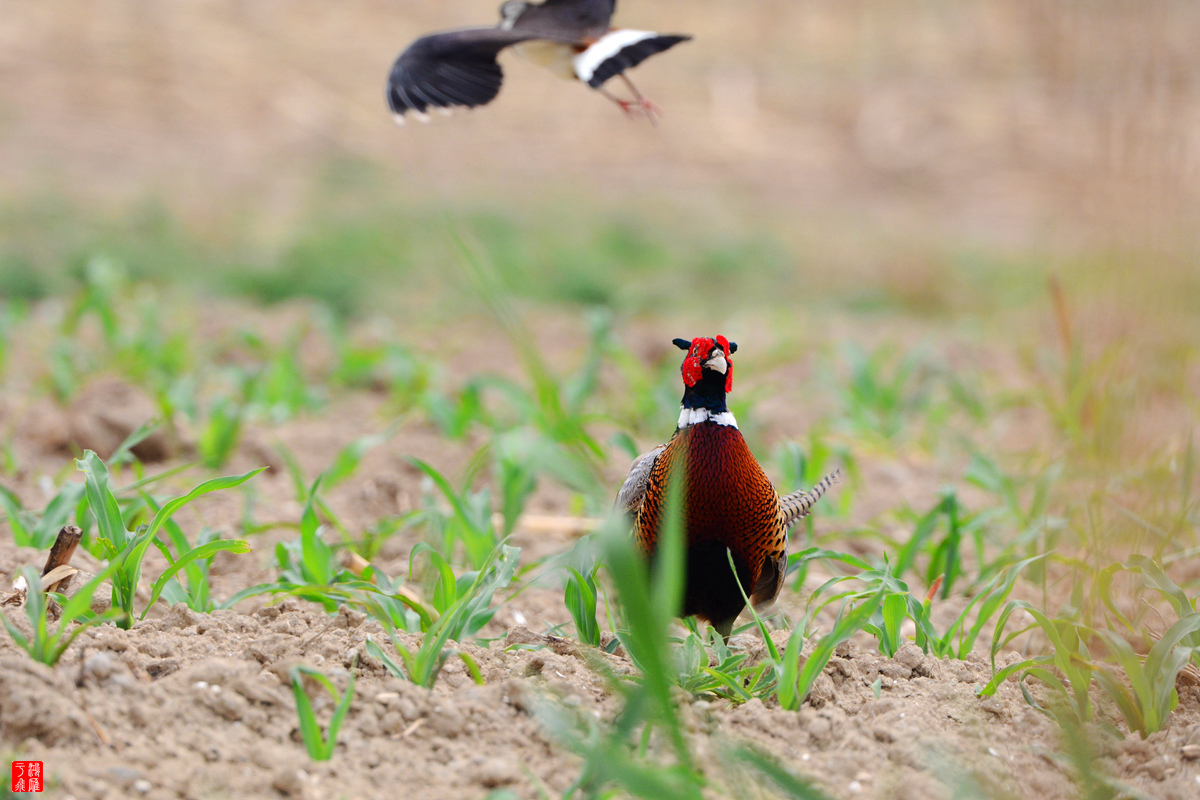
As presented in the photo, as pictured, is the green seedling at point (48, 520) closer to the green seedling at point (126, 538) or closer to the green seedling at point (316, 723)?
the green seedling at point (126, 538)

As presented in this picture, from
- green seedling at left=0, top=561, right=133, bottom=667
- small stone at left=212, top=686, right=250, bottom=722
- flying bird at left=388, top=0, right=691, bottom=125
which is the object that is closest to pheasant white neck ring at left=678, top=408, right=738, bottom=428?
flying bird at left=388, top=0, right=691, bottom=125

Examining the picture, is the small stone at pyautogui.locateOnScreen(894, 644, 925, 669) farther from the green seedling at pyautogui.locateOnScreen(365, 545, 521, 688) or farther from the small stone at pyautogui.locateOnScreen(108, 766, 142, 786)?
the small stone at pyautogui.locateOnScreen(108, 766, 142, 786)

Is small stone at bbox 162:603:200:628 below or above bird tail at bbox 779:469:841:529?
below

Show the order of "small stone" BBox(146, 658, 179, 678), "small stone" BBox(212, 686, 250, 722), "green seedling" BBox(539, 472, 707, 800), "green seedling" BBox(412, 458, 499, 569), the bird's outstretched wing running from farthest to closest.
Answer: "green seedling" BBox(412, 458, 499, 569) < the bird's outstretched wing < "small stone" BBox(146, 658, 179, 678) < "small stone" BBox(212, 686, 250, 722) < "green seedling" BBox(539, 472, 707, 800)

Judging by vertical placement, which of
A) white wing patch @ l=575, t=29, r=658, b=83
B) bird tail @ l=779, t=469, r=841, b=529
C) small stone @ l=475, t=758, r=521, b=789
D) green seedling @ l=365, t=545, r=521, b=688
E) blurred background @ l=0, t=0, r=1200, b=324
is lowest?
small stone @ l=475, t=758, r=521, b=789

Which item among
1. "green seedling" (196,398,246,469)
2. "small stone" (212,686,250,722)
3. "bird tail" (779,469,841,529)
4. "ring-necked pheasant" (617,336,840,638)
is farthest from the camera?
"green seedling" (196,398,246,469)

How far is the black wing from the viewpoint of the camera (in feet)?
6.16

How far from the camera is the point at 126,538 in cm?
194

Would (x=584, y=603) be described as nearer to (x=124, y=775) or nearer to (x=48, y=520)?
(x=124, y=775)

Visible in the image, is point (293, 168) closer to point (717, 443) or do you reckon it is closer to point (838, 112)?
point (838, 112)

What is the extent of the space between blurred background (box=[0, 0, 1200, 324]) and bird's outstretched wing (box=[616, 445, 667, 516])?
0.94 m

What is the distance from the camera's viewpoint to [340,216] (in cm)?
852

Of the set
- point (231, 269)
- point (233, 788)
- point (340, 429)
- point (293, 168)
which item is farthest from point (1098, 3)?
point (293, 168)

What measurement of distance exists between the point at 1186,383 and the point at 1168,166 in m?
2.82
